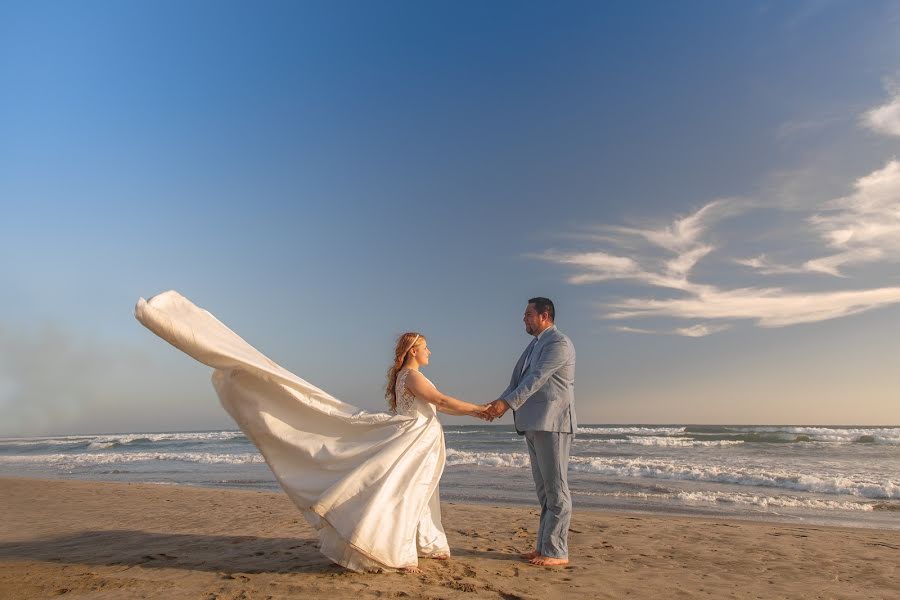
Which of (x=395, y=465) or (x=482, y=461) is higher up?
(x=395, y=465)

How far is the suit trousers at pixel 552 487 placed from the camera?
560 centimetres

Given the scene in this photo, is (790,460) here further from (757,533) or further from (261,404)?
(261,404)

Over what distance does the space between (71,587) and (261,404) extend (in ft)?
7.00

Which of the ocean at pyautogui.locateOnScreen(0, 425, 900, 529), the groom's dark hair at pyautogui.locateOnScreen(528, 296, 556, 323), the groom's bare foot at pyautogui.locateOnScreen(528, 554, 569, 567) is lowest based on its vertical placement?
the ocean at pyautogui.locateOnScreen(0, 425, 900, 529)

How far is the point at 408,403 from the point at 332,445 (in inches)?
31.1

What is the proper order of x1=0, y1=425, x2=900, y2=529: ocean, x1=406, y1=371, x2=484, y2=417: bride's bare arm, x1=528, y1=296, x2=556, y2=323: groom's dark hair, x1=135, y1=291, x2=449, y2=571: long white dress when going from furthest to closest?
x1=0, y1=425, x2=900, y2=529: ocean < x1=528, y1=296, x2=556, y2=323: groom's dark hair < x1=406, y1=371, x2=484, y2=417: bride's bare arm < x1=135, y1=291, x2=449, y2=571: long white dress

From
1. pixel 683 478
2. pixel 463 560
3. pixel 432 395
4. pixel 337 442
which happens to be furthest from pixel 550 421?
pixel 683 478

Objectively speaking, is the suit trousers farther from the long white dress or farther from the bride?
the long white dress

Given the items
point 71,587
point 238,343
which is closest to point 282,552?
point 71,587

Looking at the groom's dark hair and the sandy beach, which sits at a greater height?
the groom's dark hair

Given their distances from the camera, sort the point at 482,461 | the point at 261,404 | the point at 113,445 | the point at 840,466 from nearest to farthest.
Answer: the point at 261,404 → the point at 840,466 → the point at 482,461 → the point at 113,445

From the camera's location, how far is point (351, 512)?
190 inches

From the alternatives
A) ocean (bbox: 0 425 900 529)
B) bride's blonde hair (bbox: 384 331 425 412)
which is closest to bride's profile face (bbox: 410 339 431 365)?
bride's blonde hair (bbox: 384 331 425 412)

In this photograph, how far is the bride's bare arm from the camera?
543 cm
